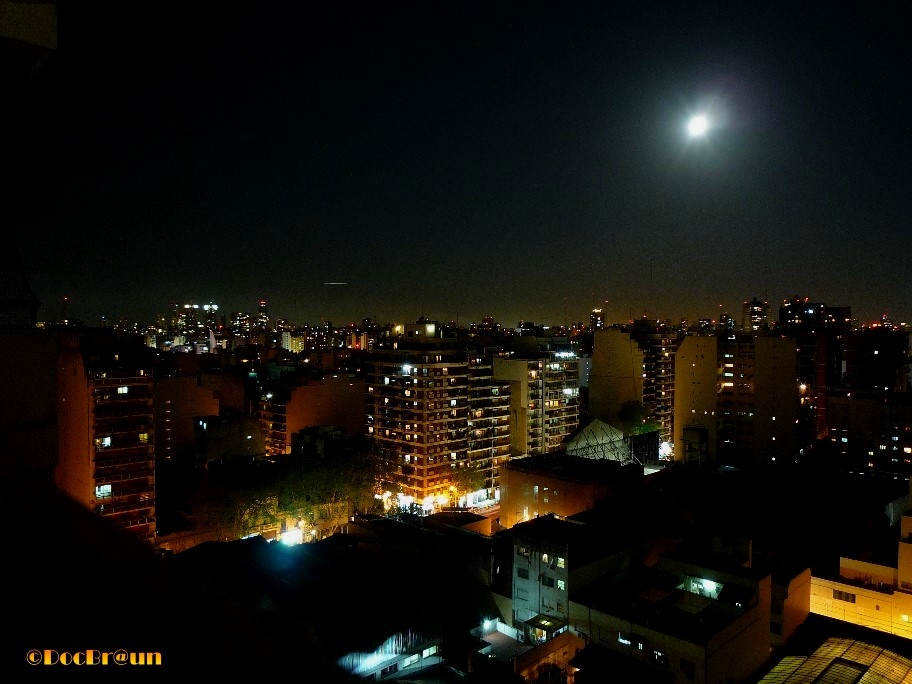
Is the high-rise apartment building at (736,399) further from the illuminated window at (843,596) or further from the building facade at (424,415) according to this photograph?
the illuminated window at (843,596)

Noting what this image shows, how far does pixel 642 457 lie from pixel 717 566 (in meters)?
12.7

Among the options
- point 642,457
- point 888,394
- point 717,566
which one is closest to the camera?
point 717,566

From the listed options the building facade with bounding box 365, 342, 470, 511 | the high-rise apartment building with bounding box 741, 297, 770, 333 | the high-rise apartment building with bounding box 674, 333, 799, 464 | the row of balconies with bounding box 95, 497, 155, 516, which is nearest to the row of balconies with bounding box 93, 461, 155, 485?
the row of balconies with bounding box 95, 497, 155, 516

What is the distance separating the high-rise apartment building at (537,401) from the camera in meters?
20.6

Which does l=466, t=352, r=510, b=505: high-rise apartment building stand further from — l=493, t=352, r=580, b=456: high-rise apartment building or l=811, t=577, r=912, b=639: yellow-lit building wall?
l=811, t=577, r=912, b=639: yellow-lit building wall

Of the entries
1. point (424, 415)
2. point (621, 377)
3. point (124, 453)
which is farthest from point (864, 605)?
point (621, 377)

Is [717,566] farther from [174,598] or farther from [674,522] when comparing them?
[174,598]

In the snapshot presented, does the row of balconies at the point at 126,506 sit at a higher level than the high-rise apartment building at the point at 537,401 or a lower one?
lower

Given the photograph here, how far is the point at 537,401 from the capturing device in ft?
68.5

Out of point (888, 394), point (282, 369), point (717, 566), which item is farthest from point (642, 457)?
point (282, 369)

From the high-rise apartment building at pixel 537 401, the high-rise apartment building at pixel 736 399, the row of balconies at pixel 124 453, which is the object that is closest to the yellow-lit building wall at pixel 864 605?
the high-rise apartment building at pixel 537 401

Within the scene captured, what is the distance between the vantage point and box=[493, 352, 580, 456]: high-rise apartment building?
20641 mm

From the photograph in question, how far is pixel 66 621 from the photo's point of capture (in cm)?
81

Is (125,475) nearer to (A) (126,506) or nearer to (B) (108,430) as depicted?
(A) (126,506)
